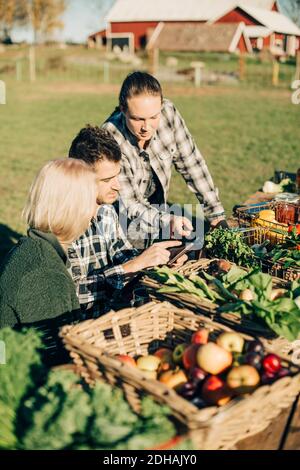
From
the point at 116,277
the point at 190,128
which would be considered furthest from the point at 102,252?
the point at 190,128

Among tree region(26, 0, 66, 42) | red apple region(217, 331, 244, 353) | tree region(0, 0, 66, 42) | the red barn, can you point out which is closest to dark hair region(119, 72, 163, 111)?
red apple region(217, 331, 244, 353)

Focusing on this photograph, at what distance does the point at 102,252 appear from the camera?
360 centimetres

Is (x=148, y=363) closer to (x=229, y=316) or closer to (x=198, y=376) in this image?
(x=198, y=376)

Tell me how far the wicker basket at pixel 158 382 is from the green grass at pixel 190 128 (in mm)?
4559

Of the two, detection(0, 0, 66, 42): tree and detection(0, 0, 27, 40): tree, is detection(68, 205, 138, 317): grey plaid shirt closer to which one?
detection(0, 0, 27, 40): tree

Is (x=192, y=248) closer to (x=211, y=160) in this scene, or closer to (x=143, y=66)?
(x=211, y=160)

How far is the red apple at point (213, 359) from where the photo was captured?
201 cm

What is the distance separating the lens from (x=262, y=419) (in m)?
1.94

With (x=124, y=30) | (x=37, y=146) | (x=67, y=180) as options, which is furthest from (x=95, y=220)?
(x=124, y=30)

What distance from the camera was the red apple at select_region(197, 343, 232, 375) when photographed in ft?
6.58

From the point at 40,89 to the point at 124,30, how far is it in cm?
2270

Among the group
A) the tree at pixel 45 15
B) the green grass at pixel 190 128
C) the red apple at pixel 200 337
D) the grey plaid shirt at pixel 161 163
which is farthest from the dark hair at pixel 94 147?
Result: the tree at pixel 45 15

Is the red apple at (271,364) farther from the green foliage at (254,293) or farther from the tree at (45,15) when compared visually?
the tree at (45,15)

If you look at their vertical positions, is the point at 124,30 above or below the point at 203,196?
above
